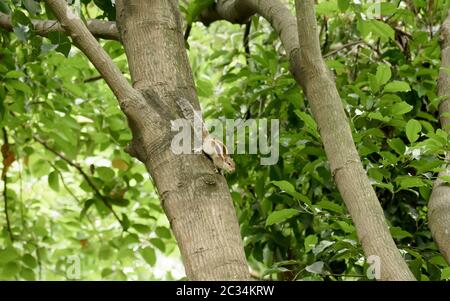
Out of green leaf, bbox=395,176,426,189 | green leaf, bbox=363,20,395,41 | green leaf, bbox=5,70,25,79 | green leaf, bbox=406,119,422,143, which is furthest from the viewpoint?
green leaf, bbox=5,70,25,79

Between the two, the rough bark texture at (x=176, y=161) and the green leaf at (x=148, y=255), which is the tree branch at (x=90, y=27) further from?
the green leaf at (x=148, y=255)

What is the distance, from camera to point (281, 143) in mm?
2602

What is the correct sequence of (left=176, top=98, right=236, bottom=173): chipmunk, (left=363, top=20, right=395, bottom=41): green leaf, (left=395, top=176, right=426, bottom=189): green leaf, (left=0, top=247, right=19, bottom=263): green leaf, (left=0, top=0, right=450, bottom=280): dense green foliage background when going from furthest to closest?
(left=0, top=247, right=19, bottom=263): green leaf
(left=363, top=20, right=395, bottom=41): green leaf
(left=0, top=0, right=450, bottom=280): dense green foliage background
(left=395, top=176, right=426, bottom=189): green leaf
(left=176, top=98, right=236, bottom=173): chipmunk

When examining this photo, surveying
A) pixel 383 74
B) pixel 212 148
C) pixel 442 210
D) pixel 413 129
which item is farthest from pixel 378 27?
pixel 212 148

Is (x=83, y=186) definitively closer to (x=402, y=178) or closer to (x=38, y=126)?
(x=38, y=126)

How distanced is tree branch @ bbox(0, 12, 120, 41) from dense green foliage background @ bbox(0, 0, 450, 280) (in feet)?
0.11

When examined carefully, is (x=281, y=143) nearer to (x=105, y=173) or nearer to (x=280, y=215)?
(x=280, y=215)

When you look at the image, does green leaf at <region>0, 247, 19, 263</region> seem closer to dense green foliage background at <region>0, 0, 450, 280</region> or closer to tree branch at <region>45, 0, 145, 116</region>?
dense green foliage background at <region>0, 0, 450, 280</region>

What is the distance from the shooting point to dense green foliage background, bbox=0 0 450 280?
2.23m

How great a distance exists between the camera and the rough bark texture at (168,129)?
153 centimetres

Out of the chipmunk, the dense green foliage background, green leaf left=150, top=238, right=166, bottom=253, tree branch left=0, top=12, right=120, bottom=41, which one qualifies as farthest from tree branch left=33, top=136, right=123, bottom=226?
the chipmunk

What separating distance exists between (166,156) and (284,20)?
→ 27.7 inches

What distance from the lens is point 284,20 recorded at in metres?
2.16
